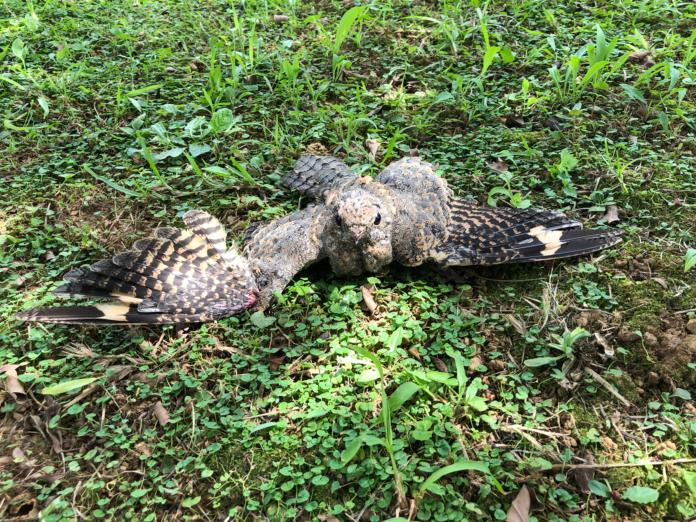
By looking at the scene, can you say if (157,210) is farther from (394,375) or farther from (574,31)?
(574,31)

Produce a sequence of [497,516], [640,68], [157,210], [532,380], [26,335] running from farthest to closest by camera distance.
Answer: [640,68] → [157,210] → [26,335] → [532,380] → [497,516]

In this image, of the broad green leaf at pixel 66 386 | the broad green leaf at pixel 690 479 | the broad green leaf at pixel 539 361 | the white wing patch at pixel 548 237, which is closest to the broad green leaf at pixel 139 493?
the broad green leaf at pixel 66 386

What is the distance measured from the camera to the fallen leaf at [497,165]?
12.0 ft

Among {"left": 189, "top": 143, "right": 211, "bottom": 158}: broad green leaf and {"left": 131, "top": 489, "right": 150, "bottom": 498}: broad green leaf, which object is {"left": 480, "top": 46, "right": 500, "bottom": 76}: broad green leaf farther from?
{"left": 131, "top": 489, "right": 150, "bottom": 498}: broad green leaf

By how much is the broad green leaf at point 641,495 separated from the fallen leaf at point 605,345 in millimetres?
664

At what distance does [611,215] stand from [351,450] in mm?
2241

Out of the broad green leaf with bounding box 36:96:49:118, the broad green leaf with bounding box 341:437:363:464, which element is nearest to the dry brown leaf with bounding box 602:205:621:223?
the broad green leaf with bounding box 341:437:363:464

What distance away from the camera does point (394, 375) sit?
100 inches

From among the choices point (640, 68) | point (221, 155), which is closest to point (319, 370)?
point (221, 155)

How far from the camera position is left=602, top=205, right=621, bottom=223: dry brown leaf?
10.5ft

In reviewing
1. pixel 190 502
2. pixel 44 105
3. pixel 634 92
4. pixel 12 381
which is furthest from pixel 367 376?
pixel 44 105

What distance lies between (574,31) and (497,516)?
437 cm

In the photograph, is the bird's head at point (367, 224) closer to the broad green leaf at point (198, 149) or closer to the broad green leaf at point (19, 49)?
the broad green leaf at point (198, 149)

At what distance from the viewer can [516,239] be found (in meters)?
3.05
